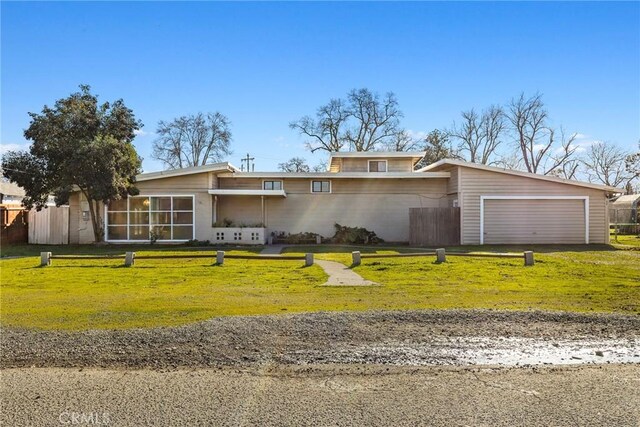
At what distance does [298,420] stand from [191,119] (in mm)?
54929

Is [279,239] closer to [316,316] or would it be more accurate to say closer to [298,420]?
[316,316]

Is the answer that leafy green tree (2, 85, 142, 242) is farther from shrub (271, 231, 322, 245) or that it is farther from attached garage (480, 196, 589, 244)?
attached garage (480, 196, 589, 244)

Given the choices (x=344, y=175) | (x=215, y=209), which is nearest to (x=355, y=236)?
(x=344, y=175)

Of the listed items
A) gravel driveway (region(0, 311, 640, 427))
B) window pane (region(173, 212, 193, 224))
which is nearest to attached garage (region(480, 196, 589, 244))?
window pane (region(173, 212, 193, 224))

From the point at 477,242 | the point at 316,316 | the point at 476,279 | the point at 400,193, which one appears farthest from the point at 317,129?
the point at 316,316

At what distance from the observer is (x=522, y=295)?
9.12 meters

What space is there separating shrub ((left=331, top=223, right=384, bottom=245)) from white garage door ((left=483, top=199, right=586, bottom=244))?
5.15 meters

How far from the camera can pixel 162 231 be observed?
904 inches

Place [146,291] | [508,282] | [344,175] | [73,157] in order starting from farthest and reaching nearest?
[344,175], [73,157], [508,282], [146,291]

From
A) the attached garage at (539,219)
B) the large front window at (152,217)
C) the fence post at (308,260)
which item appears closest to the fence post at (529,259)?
the fence post at (308,260)

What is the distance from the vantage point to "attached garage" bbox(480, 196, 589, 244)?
22.0 meters

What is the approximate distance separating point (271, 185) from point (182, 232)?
16.3 feet

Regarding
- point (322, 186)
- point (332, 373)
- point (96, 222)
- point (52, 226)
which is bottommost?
point (332, 373)

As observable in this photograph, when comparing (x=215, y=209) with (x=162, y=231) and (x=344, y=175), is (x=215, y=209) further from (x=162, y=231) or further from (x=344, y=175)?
(x=344, y=175)
